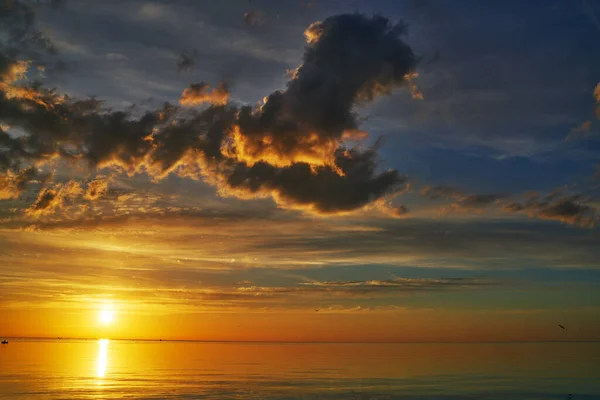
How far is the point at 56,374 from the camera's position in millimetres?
112375

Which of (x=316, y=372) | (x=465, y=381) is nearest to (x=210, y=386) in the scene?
(x=316, y=372)

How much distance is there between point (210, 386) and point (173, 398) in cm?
1604

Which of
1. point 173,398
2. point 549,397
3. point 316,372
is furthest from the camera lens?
point 316,372

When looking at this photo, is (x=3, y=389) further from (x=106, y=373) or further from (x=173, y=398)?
(x=106, y=373)

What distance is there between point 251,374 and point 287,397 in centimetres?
4171

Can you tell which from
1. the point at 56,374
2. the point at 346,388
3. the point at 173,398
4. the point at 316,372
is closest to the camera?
the point at 173,398

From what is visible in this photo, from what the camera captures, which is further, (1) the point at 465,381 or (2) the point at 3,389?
(1) the point at 465,381

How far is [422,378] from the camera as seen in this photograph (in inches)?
4198

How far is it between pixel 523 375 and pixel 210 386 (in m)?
65.0

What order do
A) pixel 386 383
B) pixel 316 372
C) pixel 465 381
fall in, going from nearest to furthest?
pixel 386 383 → pixel 465 381 → pixel 316 372

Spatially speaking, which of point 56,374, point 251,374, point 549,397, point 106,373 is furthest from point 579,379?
point 56,374

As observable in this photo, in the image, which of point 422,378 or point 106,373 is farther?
point 106,373

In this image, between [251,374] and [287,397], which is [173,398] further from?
[251,374]

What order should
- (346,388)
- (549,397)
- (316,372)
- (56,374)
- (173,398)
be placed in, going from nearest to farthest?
(173,398), (549,397), (346,388), (56,374), (316,372)
